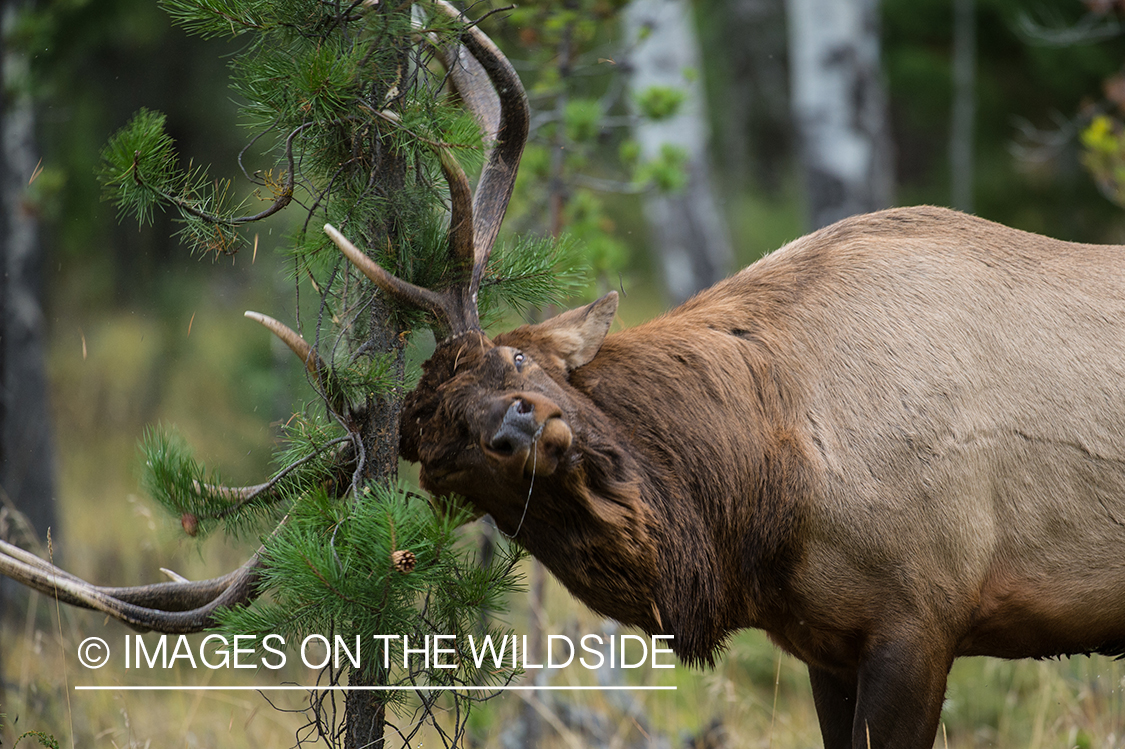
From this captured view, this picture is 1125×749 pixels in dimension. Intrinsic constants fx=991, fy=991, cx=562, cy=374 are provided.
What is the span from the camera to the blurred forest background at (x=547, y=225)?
4.64m

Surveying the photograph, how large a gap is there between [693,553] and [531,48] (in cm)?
321

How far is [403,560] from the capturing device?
89.6 inches

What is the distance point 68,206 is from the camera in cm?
1028

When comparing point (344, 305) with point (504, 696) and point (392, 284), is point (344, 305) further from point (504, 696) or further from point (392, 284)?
point (504, 696)

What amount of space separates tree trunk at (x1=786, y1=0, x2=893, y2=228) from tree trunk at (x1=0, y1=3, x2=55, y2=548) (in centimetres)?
506

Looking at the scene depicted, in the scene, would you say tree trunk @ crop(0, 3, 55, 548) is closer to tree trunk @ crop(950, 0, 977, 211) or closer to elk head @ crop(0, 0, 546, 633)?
elk head @ crop(0, 0, 546, 633)

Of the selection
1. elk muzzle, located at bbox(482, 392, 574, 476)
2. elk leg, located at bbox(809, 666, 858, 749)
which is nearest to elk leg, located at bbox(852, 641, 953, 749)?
elk leg, located at bbox(809, 666, 858, 749)

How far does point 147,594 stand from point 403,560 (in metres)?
0.85

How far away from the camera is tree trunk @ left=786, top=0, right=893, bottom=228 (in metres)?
6.61

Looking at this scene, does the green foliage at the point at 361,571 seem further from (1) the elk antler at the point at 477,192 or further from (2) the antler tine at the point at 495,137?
(2) the antler tine at the point at 495,137

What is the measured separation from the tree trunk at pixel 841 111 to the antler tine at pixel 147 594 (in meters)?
5.08

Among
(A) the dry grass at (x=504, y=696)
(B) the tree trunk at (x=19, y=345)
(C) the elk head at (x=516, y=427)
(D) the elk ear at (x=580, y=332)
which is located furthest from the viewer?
(B) the tree trunk at (x=19, y=345)

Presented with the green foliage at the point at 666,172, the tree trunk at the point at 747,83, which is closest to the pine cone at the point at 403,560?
the green foliage at the point at 666,172

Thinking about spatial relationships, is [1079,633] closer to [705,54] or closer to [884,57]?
[884,57]
